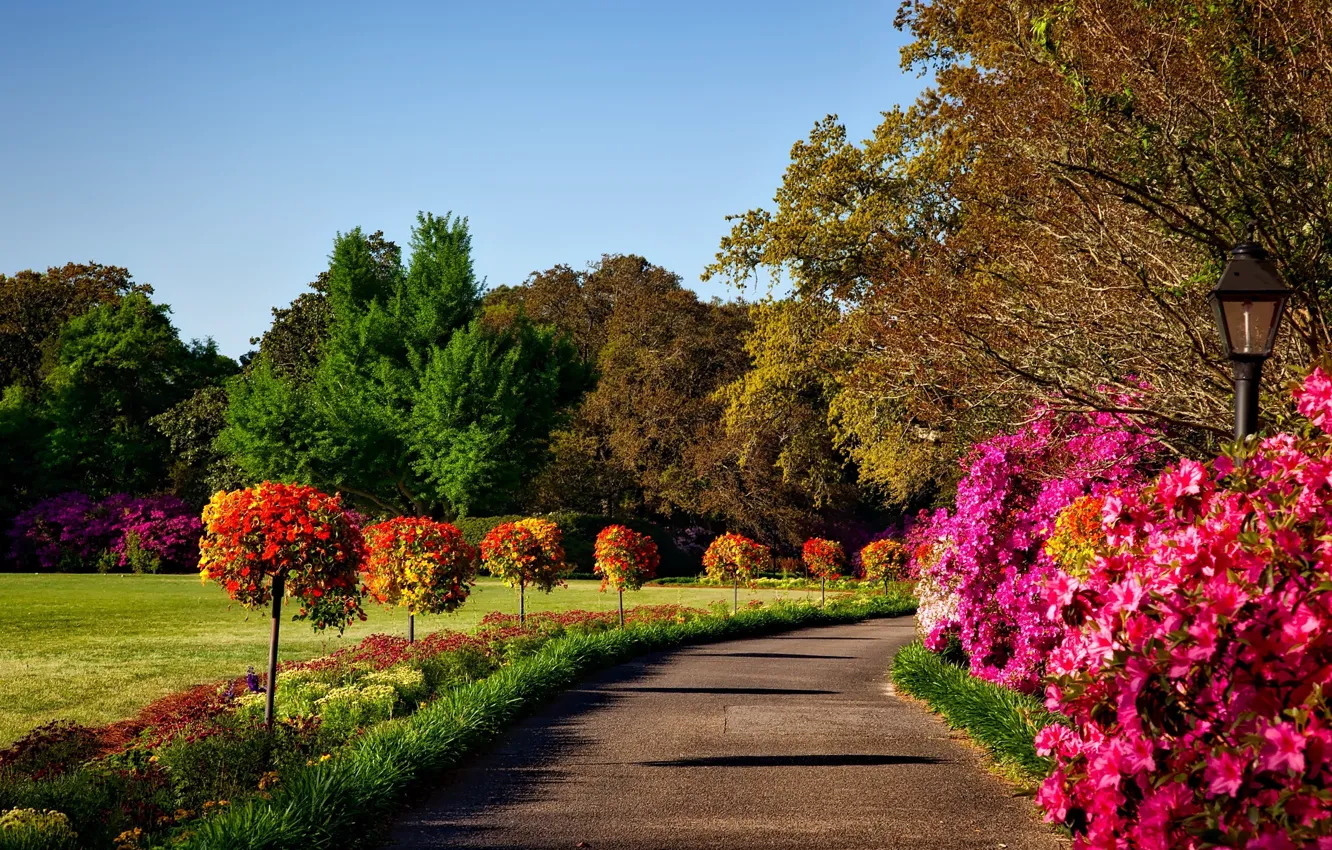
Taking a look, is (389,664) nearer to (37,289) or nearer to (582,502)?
(582,502)

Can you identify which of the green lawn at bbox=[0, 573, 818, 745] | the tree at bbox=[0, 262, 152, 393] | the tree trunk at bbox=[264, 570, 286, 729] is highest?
the tree at bbox=[0, 262, 152, 393]

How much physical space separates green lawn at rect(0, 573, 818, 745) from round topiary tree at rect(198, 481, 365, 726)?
59 cm

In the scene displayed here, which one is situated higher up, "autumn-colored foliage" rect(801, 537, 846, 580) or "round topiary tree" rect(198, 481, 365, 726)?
"round topiary tree" rect(198, 481, 365, 726)

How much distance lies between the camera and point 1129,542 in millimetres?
3594

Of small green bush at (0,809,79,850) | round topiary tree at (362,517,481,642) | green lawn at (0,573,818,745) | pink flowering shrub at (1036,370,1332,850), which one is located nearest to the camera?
pink flowering shrub at (1036,370,1332,850)

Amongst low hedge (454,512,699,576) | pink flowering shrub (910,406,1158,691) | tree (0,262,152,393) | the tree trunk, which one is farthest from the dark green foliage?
pink flowering shrub (910,406,1158,691)

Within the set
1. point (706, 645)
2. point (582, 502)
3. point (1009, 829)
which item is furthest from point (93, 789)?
point (582, 502)

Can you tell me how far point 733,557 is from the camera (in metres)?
24.2

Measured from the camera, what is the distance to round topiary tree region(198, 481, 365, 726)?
9.84m

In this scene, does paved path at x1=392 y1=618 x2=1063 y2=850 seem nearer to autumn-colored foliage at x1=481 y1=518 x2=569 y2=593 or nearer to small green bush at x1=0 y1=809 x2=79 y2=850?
small green bush at x1=0 y1=809 x2=79 y2=850

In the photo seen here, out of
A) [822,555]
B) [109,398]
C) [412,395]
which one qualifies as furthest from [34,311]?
[822,555]

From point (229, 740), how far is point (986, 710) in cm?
609

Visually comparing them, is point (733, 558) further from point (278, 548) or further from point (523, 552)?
point (278, 548)

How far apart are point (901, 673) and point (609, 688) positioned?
3517 millimetres
